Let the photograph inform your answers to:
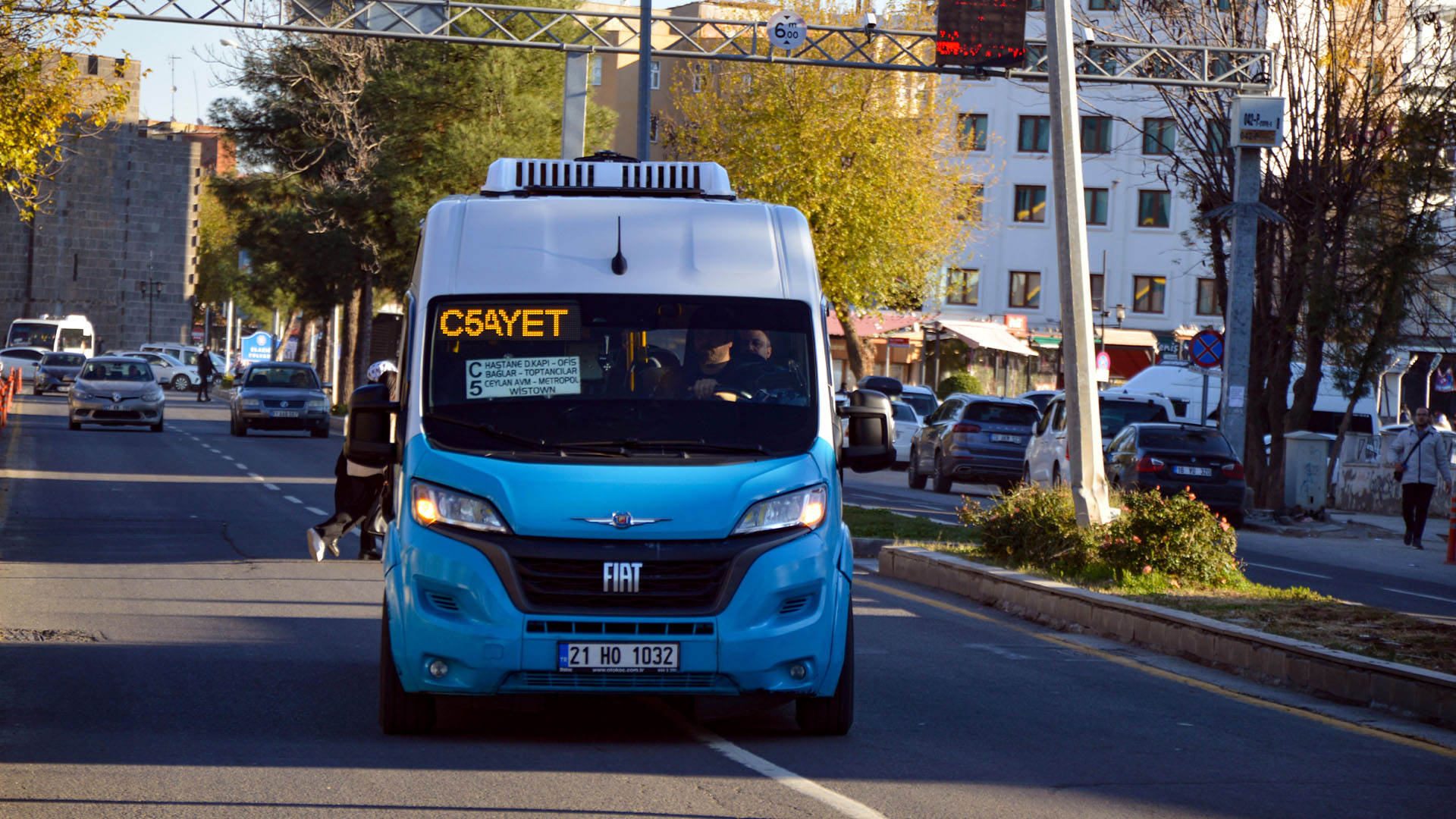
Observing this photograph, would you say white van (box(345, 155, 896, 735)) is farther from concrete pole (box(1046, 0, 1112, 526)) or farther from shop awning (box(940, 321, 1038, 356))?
shop awning (box(940, 321, 1038, 356))

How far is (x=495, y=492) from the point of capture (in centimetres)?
762

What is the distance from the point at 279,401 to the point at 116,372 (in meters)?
4.48

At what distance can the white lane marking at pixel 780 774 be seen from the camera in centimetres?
684

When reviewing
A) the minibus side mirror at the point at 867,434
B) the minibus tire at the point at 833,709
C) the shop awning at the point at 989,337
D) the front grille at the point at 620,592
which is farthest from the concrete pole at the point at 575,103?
the shop awning at the point at 989,337

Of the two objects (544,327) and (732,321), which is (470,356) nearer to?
(544,327)

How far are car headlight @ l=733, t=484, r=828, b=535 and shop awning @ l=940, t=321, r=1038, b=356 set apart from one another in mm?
49981

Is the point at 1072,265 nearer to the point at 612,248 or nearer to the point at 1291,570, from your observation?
the point at 1291,570

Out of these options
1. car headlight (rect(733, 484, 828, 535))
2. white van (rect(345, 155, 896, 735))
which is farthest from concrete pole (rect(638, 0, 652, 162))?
car headlight (rect(733, 484, 828, 535))

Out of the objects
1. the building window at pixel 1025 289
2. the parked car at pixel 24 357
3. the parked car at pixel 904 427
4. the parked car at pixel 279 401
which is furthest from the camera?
the parked car at pixel 24 357

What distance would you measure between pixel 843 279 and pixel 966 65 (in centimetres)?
2519

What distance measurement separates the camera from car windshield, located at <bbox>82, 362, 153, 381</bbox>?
43438mm

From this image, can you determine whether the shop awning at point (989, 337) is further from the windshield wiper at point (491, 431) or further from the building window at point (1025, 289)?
the windshield wiper at point (491, 431)

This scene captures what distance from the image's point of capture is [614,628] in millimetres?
7613

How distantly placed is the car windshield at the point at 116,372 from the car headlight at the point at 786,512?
124 feet
